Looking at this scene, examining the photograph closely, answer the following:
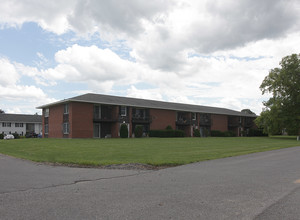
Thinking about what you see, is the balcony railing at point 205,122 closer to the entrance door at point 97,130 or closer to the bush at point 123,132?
the bush at point 123,132

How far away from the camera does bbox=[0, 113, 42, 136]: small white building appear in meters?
64.0

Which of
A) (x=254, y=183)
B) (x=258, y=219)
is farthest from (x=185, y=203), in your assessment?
(x=254, y=183)

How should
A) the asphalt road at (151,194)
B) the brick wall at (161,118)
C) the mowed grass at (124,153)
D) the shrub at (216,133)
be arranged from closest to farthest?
the asphalt road at (151,194), the mowed grass at (124,153), the brick wall at (161,118), the shrub at (216,133)

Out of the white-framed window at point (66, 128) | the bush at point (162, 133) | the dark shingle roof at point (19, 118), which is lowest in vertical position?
the bush at point (162, 133)

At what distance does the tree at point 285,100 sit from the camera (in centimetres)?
4472

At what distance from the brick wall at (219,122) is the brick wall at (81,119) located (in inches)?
991

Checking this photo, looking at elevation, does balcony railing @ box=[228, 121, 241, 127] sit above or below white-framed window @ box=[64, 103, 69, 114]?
below

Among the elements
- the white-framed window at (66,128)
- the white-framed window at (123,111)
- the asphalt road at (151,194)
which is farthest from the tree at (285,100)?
the asphalt road at (151,194)

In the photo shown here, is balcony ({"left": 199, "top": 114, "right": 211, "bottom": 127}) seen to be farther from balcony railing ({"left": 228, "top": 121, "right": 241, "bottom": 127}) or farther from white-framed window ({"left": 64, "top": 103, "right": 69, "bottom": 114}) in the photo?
white-framed window ({"left": 64, "top": 103, "right": 69, "bottom": 114})

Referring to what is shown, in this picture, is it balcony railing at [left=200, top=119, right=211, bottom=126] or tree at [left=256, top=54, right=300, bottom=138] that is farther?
balcony railing at [left=200, top=119, right=211, bottom=126]

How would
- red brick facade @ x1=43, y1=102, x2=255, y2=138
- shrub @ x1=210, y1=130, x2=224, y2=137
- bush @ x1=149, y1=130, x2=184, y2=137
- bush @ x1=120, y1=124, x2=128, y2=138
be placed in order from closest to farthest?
red brick facade @ x1=43, y1=102, x2=255, y2=138
bush @ x1=120, y1=124, x2=128, y2=138
bush @ x1=149, y1=130, x2=184, y2=137
shrub @ x1=210, y1=130, x2=224, y2=137

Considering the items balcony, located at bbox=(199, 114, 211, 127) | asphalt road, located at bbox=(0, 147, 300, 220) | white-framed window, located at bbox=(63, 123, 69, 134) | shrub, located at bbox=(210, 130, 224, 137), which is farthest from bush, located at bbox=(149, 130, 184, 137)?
asphalt road, located at bbox=(0, 147, 300, 220)

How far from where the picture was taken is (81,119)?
37.0m

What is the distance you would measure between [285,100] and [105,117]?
27.7 metres
